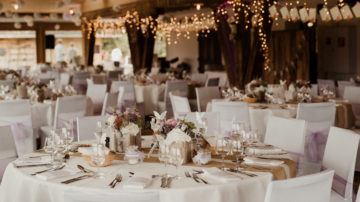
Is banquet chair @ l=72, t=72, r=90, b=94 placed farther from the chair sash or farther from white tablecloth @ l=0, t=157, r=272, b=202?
white tablecloth @ l=0, t=157, r=272, b=202

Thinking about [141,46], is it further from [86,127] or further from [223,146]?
[223,146]

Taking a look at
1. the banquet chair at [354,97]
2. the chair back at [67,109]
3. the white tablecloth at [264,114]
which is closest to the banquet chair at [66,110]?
the chair back at [67,109]

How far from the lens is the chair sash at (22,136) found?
245 inches

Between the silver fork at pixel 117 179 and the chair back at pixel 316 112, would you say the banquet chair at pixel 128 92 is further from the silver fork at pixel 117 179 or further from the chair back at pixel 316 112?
the silver fork at pixel 117 179

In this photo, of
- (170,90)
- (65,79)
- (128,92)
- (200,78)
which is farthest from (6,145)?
(65,79)

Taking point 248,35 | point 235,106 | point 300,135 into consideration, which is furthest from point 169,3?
point 300,135

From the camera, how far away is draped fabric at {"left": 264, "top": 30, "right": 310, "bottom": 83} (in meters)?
14.0

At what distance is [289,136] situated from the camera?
4.35m

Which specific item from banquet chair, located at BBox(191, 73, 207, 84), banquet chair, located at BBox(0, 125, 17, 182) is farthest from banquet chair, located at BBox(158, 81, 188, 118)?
banquet chair, located at BBox(0, 125, 17, 182)

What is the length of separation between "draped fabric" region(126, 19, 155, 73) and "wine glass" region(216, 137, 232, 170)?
487 inches

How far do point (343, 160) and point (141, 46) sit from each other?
502 inches

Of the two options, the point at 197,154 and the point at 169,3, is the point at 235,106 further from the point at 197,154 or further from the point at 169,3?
the point at 169,3

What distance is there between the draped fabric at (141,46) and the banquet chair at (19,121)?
382 inches

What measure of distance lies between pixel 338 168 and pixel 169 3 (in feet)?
35.1
